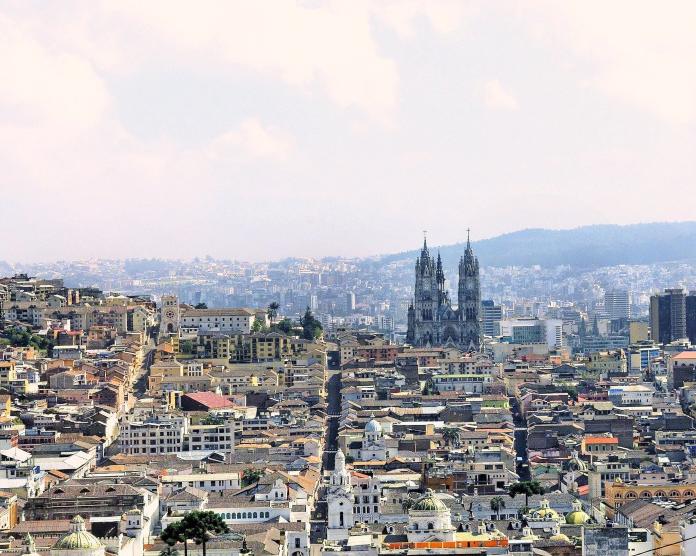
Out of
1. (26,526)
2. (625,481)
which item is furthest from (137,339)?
(26,526)

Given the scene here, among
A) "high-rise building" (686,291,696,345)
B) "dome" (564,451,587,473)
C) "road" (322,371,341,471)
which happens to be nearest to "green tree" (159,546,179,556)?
"road" (322,371,341,471)

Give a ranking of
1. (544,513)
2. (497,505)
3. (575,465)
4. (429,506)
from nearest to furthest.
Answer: (429,506)
(544,513)
(497,505)
(575,465)

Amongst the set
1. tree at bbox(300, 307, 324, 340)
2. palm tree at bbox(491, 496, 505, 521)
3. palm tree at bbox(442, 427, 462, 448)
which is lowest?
palm tree at bbox(491, 496, 505, 521)

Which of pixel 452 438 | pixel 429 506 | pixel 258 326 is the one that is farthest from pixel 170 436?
pixel 258 326

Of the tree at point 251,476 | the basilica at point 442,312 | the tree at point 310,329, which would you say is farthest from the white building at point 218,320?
the tree at point 251,476

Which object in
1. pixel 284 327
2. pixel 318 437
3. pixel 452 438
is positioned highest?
pixel 284 327

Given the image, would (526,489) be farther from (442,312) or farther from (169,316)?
(442,312)

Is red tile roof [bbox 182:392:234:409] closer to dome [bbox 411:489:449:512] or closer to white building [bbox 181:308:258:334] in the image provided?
white building [bbox 181:308:258:334]

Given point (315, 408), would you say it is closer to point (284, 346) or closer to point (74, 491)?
point (284, 346)
